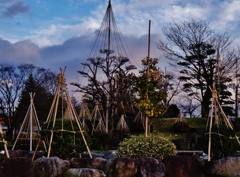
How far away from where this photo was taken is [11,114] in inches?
1228

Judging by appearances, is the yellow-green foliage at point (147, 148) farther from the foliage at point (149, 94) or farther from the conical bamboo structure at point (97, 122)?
the conical bamboo structure at point (97, 122)

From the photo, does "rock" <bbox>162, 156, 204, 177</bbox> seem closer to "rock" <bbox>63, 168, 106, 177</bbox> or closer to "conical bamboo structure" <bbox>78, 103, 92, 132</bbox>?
"rock" <bbox>63, 168, 106, 177</bbox>

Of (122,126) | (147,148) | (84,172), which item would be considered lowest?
(84,172)

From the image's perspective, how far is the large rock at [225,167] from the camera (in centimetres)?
874

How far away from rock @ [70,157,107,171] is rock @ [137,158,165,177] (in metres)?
0.75

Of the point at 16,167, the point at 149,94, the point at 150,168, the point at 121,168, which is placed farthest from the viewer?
the point at 149,94

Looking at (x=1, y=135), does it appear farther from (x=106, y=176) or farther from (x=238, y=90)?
(x=238, y=90)

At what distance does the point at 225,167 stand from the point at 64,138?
11.9ft

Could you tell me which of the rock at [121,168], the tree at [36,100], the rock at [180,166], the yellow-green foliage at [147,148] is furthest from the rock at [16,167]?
the tree at [36,100]

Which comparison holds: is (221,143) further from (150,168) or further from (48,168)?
(48,168)

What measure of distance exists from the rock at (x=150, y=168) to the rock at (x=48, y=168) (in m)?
1.54

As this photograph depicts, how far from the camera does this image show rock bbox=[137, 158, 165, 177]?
858 centimetres

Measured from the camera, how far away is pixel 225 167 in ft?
28.9

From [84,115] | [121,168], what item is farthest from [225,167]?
[84,115]
